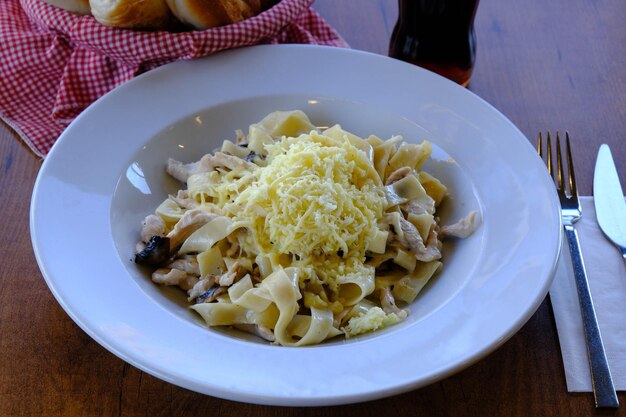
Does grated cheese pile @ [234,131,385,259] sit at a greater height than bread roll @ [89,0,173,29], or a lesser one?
lesser

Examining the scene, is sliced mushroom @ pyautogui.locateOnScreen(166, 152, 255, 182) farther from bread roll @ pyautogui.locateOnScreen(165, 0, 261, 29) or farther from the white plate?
bread roll @ pyautogui.locateOnScreen(165, 0, 261, 29)

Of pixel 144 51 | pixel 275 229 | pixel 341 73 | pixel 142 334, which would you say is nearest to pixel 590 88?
pixel 341 73

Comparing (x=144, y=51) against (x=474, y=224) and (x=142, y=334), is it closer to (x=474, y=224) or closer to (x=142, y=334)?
(x=142, y=334)

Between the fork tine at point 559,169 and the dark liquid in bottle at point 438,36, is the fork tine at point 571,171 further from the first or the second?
the dark liquid in bottle at point 438,36

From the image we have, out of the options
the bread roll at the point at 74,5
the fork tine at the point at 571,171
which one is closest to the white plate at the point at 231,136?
the fork tine at the point at 571,171

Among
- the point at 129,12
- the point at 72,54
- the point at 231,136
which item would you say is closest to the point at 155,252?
the point at 231,136

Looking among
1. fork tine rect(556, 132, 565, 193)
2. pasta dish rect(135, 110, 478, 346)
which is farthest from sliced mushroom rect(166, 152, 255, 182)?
fork tine rect(556, 132, 565, 193)

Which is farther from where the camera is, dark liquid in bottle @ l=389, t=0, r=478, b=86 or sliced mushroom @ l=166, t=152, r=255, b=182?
dark liquid in bottle @ l=389, t=0, r=478, b=86
